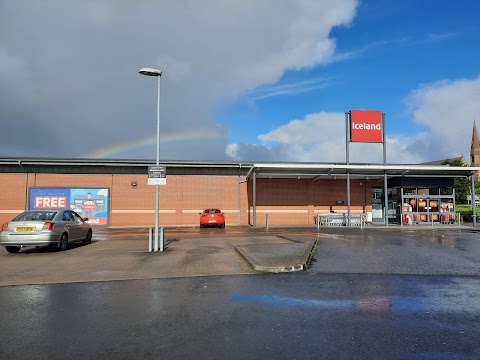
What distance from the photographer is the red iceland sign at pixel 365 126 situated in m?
27.5

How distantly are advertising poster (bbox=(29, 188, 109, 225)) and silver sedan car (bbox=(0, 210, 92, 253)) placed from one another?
14958mm

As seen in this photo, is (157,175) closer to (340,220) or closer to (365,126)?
(340,220)

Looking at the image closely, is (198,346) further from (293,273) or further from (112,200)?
(112,200)

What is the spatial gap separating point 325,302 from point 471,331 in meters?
1.99

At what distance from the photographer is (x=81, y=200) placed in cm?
2797

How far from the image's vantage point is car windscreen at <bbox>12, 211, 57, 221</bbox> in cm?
1222

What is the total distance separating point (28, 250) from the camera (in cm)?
1295

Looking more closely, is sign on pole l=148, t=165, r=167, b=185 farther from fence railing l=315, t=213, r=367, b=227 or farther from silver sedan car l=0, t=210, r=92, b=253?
fence railing l=315, t=213, r=367, b=227

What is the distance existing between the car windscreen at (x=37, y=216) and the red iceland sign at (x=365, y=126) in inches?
842

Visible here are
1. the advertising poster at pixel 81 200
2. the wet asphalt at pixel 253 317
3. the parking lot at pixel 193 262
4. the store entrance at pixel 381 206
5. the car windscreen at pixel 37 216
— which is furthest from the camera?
the store entrance at pixel 381 206

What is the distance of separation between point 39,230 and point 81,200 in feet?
56.2

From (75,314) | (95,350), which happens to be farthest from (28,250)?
(95,350)

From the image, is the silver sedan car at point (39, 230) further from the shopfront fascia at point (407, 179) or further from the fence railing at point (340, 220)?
the fence railing at point (340, 220)

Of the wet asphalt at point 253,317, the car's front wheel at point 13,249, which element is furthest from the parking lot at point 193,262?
the wet asphalt at point 253,317
